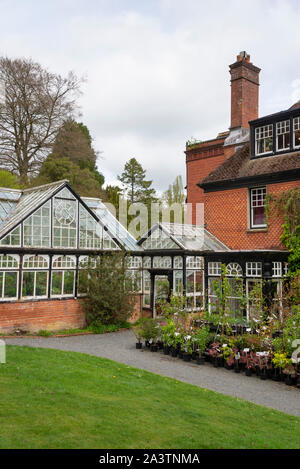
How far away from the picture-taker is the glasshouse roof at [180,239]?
17516 millimetres

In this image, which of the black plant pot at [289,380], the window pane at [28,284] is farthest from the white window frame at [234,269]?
the window pane at [28,284]

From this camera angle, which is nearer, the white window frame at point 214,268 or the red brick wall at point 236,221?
the red brick wall at point 236,221

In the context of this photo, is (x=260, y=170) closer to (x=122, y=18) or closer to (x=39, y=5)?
(x=122, y=18)

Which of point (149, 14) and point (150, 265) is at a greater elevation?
point (149, 14)

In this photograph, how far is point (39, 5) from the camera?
847cm

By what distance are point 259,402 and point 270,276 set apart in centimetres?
773

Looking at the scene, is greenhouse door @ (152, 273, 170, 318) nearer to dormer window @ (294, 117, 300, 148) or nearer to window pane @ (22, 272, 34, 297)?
window pane @ (22, 272, 34, 297)

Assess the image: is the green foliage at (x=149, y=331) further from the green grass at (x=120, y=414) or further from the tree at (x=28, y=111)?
the tree at (x=28, y=111)

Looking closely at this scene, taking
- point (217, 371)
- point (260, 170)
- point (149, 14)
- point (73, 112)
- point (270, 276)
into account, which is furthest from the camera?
point (73, 112)

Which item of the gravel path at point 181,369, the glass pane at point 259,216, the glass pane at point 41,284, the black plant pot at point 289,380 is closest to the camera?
the gravel path at point 181,369

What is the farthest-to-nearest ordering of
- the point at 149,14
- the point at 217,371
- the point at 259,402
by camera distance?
the point at 217,371, the point at 149,14, the point at 259,402

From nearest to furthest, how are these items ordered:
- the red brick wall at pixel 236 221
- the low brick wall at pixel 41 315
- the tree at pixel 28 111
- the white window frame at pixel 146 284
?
the low brick wall at pixel 41 315, the red brick wall at pixel 236 221, the white window frame at pixel 146 284, the tree at pixel 28 111

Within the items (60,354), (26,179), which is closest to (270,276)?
(60,354)

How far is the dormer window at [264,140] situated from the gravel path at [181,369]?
33.1ft
